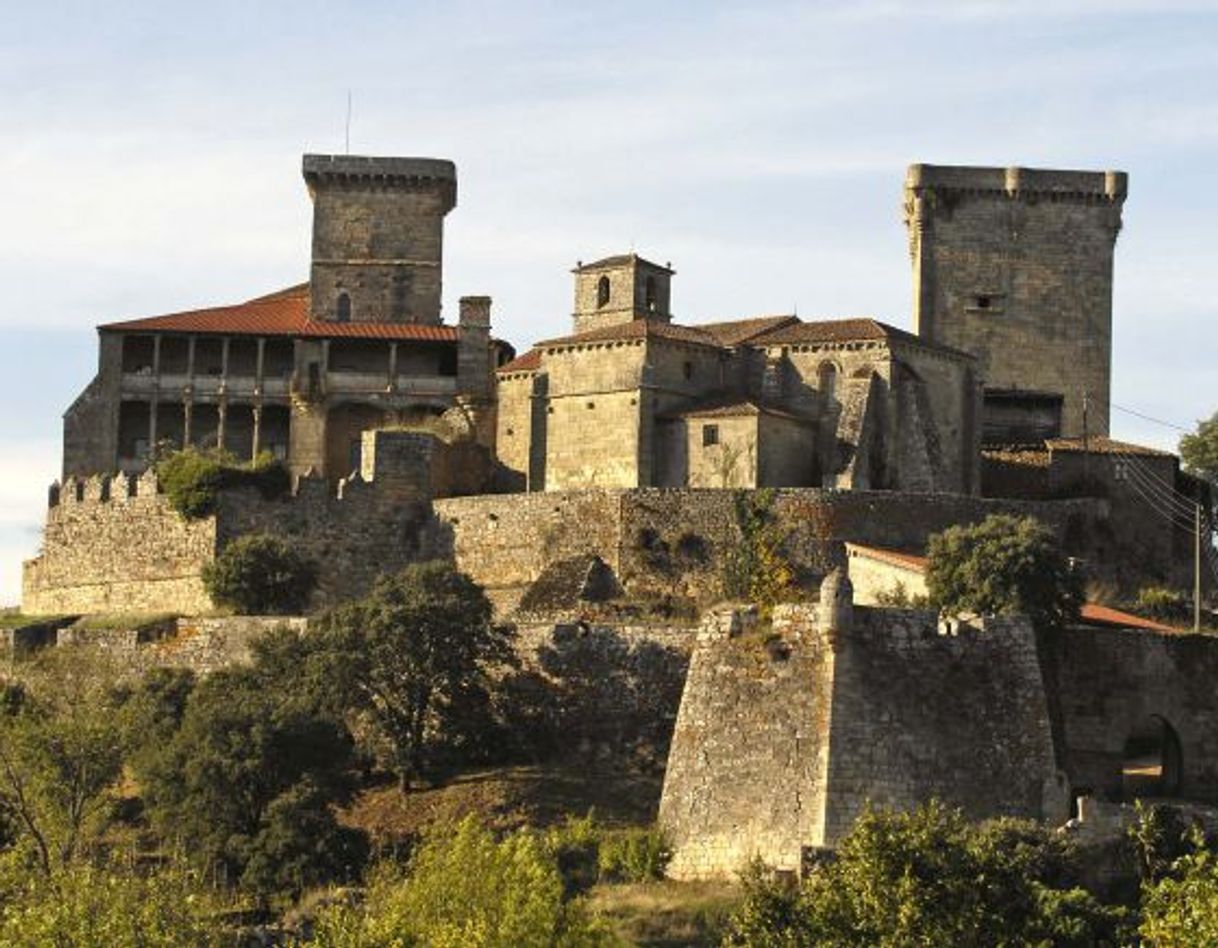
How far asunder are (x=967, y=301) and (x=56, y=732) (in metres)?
35.7

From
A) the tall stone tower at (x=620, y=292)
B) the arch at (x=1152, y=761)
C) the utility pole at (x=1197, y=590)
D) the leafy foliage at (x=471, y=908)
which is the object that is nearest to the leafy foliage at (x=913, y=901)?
the leafy foliage at (x=471, y=908)

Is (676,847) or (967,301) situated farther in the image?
(967,301)

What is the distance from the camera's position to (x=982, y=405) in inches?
3401

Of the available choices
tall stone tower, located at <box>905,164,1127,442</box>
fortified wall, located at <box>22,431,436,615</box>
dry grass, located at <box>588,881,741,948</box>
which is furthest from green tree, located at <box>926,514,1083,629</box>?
tall stone tower, located at <box>905,164,1127,442</box>

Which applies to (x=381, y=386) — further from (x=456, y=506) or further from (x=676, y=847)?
(x=676, y=847)

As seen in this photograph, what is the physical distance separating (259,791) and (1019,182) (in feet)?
127

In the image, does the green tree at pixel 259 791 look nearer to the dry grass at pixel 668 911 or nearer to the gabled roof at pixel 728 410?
the dry grass at pixel 668 911

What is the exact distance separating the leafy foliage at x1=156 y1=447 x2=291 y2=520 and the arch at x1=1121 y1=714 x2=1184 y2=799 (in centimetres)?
2518

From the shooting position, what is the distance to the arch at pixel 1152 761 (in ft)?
204

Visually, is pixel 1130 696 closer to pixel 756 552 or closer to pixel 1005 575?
pixel 1005 575

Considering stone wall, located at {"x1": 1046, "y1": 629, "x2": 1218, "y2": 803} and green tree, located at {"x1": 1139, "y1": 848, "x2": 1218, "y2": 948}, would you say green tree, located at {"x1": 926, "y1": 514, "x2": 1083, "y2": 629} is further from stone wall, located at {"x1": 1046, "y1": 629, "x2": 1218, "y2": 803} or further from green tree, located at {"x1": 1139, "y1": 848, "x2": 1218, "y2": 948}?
green tree, located at {"x1": 1139, "y1": 848, "x2": 1218, "y2": 948}

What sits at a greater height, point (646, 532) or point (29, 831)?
point (646, 532)

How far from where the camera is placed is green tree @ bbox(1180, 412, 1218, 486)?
8731 centimetres

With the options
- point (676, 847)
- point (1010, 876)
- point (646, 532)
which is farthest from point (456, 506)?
point (1010, 876)
